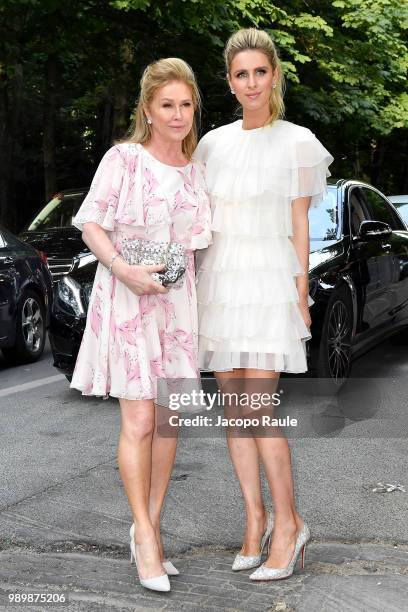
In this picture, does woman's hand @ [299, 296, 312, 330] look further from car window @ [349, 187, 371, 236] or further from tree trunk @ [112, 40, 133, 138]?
tree trunk @ [112, 40, 133, 138]

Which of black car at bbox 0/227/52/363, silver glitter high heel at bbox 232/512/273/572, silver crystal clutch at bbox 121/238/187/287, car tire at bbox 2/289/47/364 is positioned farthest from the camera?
car tire at bbox 2/289/47/364

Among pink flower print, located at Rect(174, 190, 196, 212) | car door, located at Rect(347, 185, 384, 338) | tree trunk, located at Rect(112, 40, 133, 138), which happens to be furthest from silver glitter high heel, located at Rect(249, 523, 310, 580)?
tree trunk, located at Rect(112, 40, 133, 138)

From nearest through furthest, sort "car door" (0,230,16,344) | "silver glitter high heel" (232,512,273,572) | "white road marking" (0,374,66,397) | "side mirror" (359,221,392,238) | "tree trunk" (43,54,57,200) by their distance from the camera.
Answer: "silver glitter high heel" (232,512,273,572), "side mirror" (359,221,392,238), "white road marking" (0,374,66,397), "car door" (0,230,16,344), "tree trunk" (43,54,57,200)

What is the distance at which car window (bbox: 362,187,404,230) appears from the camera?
9209 mm

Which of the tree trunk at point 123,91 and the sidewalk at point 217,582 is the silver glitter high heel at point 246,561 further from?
the tree trunk at point 123,91

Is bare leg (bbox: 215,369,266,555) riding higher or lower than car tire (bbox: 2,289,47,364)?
higher

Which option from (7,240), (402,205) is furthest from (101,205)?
(402,205)

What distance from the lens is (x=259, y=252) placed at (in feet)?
12.9

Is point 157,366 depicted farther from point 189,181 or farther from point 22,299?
point 22,299

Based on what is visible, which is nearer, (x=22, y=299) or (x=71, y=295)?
(x=71, y=295)

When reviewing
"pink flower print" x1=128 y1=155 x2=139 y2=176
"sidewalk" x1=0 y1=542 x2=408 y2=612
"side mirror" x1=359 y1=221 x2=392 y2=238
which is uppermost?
"pink flower print" x1=128 y1=155 x2=139 y2=176

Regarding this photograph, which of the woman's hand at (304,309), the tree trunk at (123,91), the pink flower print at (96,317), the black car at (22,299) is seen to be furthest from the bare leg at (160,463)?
the tree trunk at (123,91)

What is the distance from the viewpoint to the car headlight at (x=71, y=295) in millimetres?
7789

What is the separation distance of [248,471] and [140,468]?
1.42 ft
